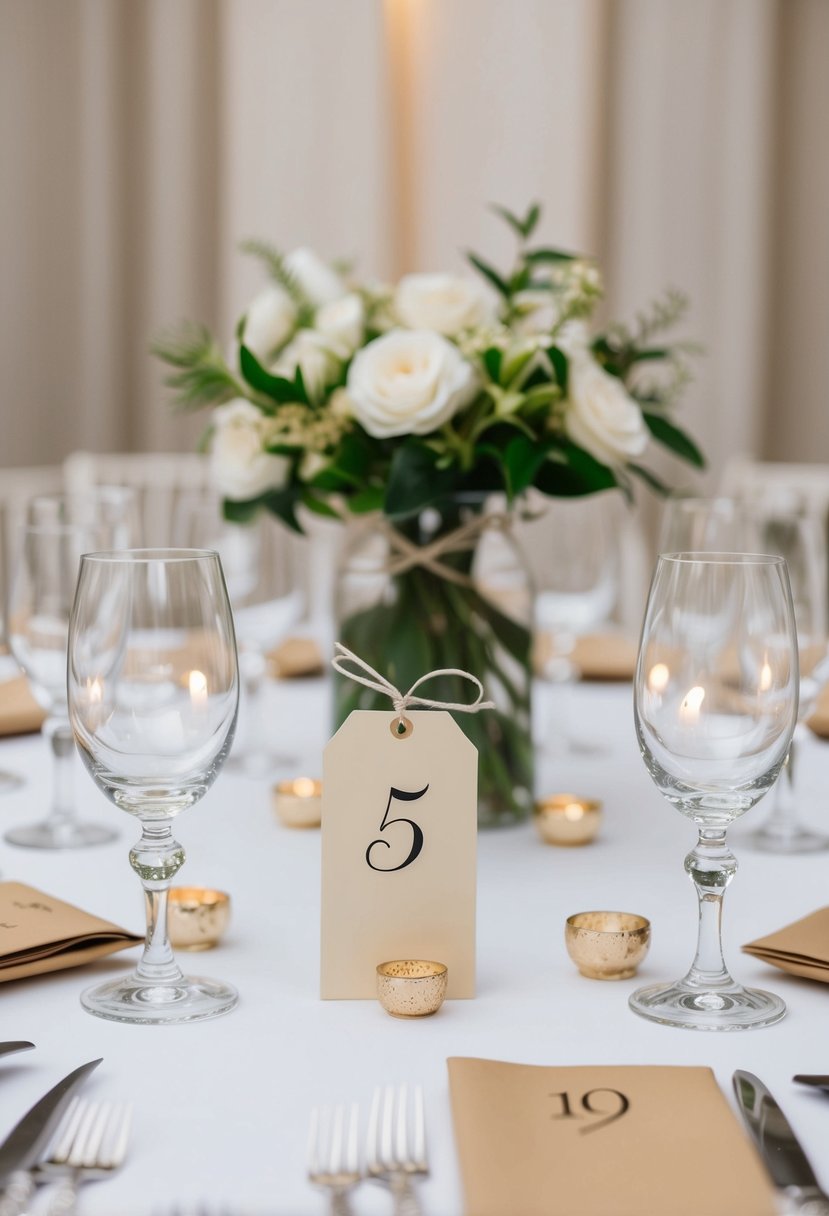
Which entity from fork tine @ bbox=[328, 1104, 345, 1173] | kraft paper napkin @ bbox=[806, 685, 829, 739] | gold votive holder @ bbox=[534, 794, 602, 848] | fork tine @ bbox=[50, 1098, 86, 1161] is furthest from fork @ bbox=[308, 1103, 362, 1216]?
kraft paper napkin @ bbox=[806, 685, 829, 739]

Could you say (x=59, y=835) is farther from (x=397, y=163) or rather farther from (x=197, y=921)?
(x=397, y=163)

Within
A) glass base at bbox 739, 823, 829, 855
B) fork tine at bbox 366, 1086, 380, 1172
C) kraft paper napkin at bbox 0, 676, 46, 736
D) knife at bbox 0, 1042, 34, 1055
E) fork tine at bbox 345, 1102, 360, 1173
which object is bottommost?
glass base at bbox 739, 823, 829, 855

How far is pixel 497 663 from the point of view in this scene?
1238 mm

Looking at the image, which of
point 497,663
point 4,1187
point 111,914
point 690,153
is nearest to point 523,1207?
point 4,1187

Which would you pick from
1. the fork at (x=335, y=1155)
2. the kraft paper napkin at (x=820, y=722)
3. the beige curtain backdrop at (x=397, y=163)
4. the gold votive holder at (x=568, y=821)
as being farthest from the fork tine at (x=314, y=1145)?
the beige curtain backdrop at (x=397, y=163)

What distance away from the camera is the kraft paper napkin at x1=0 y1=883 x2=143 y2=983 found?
840mm

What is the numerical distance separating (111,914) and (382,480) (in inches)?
17.7

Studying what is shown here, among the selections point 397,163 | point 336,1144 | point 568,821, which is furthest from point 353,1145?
point 397,163

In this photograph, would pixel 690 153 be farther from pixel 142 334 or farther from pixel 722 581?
pixel 722 581

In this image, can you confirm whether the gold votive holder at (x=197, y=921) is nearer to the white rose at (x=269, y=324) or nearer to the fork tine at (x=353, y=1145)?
the fork tine at (x=353, y=1145)

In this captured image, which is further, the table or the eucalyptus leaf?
the eucalyptus leaf

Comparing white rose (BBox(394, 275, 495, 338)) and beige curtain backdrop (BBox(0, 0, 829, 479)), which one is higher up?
beige curtain backdrop (BBox(0, 0, 829, 479))

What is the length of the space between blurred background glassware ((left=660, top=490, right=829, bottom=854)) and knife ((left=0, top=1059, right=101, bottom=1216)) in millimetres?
683

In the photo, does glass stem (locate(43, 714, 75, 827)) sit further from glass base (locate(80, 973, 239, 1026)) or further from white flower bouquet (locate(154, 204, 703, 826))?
glass base (locate(80, 973, 239, 1026))
